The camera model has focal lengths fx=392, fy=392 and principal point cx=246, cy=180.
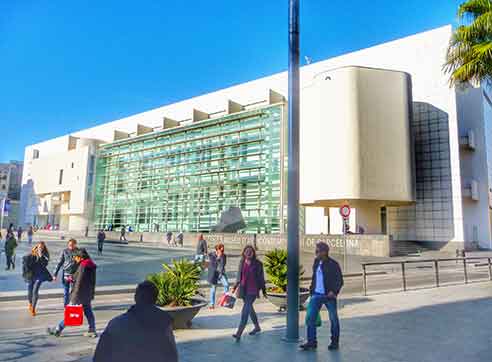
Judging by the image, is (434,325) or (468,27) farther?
(468,27)

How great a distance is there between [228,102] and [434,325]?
44.3m

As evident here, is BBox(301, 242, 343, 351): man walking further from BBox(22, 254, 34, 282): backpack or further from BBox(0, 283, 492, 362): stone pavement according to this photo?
BBox(22, 254, 34, 282): backpack

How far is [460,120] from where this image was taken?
37.0 meters

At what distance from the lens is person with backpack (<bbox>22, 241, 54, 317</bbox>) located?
27.4 feet

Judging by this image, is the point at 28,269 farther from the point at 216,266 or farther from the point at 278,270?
the point at 278,270

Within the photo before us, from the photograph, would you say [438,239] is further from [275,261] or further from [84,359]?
[84,359]

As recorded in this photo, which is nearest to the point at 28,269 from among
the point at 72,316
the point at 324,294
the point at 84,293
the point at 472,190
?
the point at 84,293

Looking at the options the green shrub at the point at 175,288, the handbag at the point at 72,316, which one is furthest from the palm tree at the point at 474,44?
the handbag at the point at 72,316

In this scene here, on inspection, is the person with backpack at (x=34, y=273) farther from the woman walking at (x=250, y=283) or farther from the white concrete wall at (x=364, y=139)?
the white concrete wall at (x=364, y=139)

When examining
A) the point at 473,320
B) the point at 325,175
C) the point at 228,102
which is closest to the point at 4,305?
the point at 473,320

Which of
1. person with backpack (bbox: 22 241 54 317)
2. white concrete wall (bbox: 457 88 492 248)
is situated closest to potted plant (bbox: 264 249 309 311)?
person with backpack (bbox: 22 241 54 317)

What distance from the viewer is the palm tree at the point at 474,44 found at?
Result: 11743mm

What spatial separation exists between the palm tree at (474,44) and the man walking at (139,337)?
12.7 metres

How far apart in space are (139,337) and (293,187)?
470cm
